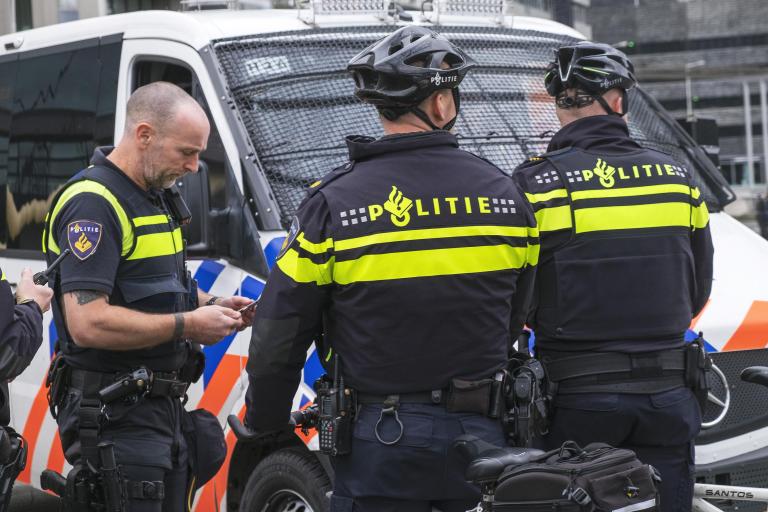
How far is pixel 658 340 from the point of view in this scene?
4.17 m

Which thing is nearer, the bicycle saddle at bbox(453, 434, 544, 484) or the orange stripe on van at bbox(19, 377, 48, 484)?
the bicycle saddle at bbox(453, 434, 544, 484)

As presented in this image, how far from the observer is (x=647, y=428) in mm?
4109

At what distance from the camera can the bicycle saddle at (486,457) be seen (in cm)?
314

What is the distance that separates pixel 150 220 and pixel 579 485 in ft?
6.14

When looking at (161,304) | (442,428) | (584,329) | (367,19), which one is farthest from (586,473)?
(367,19)

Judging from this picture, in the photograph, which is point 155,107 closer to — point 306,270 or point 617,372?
point 306,270

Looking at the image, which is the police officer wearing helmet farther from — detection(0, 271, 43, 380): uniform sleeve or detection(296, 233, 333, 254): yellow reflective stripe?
detection(0, 271, 43, 380): uniform sleeve

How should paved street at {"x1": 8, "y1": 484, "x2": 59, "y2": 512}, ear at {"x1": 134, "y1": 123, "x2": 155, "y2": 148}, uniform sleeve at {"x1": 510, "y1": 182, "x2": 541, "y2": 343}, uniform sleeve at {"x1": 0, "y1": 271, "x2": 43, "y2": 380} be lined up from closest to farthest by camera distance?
→ uniform sleeve at {"x1": 510, "y1": 182, "x2": 541, "y2": 343}, uniform sleeve at {"x1": 0, "y1": 271, "x2": 43, "y2": 380}, ear at {"x1": 134, "y1": 123, "x2": 155, "y2": 148}, paved street at {"x1": 8, "y1": 484, "x2": 59, "y2": 512}

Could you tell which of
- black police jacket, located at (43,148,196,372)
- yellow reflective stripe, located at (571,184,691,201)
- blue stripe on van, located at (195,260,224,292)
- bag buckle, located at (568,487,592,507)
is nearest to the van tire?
black police jacket, located at (43,148,196,372)

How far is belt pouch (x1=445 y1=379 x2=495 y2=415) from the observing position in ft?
11.0

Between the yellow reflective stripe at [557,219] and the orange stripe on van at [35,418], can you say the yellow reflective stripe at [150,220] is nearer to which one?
the yellow reflective stripe at [557,219]

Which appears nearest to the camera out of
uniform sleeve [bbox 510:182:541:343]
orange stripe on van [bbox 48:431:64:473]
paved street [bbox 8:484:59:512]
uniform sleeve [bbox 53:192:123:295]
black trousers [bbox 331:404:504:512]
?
black trousers [bbox 331:404:504:512]

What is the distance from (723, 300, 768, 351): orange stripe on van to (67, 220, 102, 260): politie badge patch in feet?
7.74

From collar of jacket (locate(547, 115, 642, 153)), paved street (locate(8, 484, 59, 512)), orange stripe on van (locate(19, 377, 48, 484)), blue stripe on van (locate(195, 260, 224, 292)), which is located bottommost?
paved street (locate(8, 484, 59, 512))
